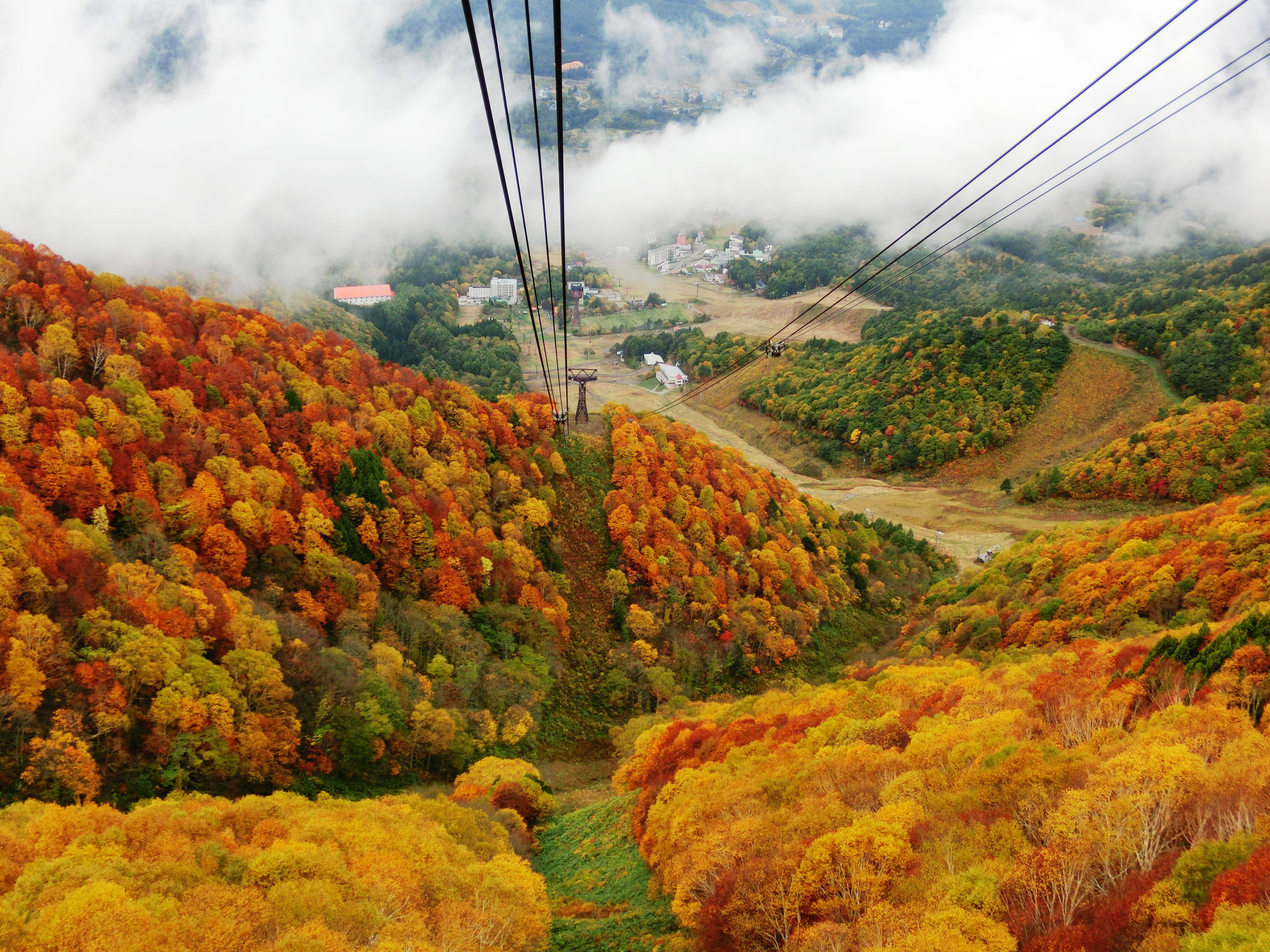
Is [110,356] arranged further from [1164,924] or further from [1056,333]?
[1056,333]

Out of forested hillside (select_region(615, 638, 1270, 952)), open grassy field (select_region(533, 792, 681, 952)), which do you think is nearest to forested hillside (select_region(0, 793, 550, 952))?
open grassy field (select_region(533, 792, 681, 952))

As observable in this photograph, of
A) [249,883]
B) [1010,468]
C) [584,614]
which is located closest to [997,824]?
[249,883]

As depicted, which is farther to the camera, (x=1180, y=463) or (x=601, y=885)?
(x=1180, y=463)

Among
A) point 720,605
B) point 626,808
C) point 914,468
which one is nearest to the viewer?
point 626,808

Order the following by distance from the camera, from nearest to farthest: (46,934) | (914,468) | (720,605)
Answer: (46,934) → (720,605) → (914,468)

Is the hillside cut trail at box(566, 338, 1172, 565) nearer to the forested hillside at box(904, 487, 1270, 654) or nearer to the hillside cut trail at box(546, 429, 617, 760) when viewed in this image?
the forested hillside at box(904, 487, 1270, 654)

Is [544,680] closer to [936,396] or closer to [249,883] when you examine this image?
[249,883]

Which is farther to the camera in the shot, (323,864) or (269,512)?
(269,512)

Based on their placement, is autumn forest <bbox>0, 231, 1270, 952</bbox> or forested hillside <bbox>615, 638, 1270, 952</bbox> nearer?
forested hillside <bbox>615, 638, 1270, 952</bbox>

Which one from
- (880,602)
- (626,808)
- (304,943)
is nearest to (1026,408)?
(880,602)
